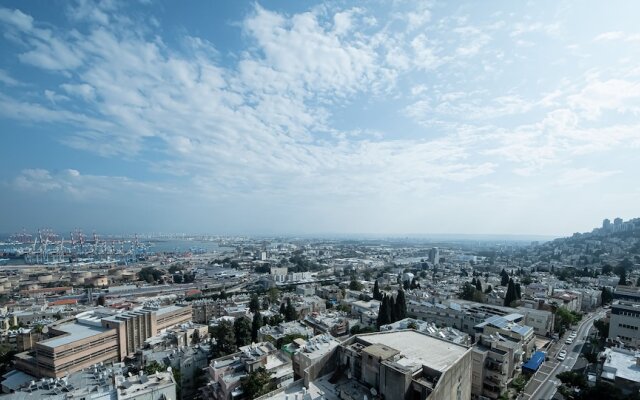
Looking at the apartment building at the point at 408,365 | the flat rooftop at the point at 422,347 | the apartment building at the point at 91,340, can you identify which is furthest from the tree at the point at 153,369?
the flat rooftop at the point at 422,347

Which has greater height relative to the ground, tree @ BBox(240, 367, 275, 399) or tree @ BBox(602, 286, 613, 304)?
tree @ BBox(240, 367, 275, 399)

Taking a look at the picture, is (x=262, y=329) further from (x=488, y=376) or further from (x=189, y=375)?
(x=488, y=376)

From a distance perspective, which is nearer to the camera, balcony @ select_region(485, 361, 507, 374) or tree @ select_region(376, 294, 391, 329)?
balcony @ select_region(485, 361, 507, 374)

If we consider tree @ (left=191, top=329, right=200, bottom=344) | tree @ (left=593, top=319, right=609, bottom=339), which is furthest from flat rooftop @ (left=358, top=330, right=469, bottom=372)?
tree @ (left=593, top=319, right=609, bottom=339)

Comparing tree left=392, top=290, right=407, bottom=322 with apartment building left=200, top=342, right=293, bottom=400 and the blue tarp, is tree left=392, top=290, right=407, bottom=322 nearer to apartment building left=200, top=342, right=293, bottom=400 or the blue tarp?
the blue tarp

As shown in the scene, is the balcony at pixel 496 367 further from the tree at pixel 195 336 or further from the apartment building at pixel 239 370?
the tree at pixel 195 336

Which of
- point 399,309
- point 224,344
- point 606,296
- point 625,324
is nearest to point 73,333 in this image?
point 224,344
